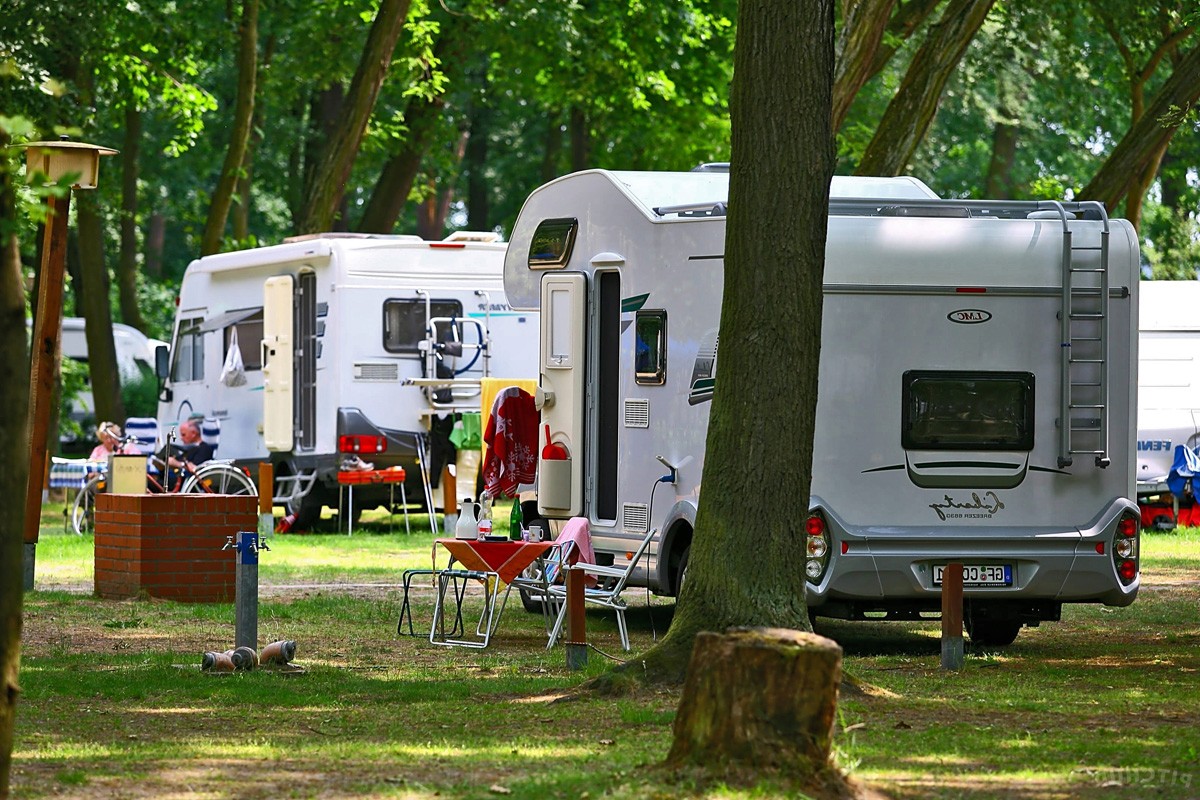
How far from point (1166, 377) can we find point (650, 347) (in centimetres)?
1141

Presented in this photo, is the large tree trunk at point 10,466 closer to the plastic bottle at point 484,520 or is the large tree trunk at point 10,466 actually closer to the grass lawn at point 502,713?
the grass lawn at point 502,713

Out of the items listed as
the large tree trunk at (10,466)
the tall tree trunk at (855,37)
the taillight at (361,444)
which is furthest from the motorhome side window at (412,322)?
the large tree trunk at (10,466)

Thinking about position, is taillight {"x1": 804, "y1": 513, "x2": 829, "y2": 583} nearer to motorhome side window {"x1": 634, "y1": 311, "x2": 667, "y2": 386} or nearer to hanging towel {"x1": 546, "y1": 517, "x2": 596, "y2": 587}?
motorhome side window {"x1": 634, "y1": 311, "x2": 667, "y2": 386}

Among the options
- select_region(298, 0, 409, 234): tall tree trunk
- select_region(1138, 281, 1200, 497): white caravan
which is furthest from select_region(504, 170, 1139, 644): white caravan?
select_region(298, 0, 409, 234): tall tree trunk

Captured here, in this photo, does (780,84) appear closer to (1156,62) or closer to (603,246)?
(603,246)

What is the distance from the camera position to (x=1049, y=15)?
79.1ft

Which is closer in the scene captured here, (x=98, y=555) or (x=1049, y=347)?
(x=1049, y=347)

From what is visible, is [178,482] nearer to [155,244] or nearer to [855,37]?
[855,37]

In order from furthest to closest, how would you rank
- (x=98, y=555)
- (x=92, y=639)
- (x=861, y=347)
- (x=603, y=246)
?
(x=98, y=555), (x=603, y=246), (x=92, y=639), (x=861, y=347)

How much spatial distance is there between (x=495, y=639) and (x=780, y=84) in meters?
4.41

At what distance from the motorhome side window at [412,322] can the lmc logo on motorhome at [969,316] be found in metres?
9.59

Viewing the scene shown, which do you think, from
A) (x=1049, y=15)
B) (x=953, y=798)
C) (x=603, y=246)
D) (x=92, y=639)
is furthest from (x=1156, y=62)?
(x=953, y=798)

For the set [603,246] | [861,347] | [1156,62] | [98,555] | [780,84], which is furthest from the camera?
[1156,62]

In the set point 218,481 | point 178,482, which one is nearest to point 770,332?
point 178,482
